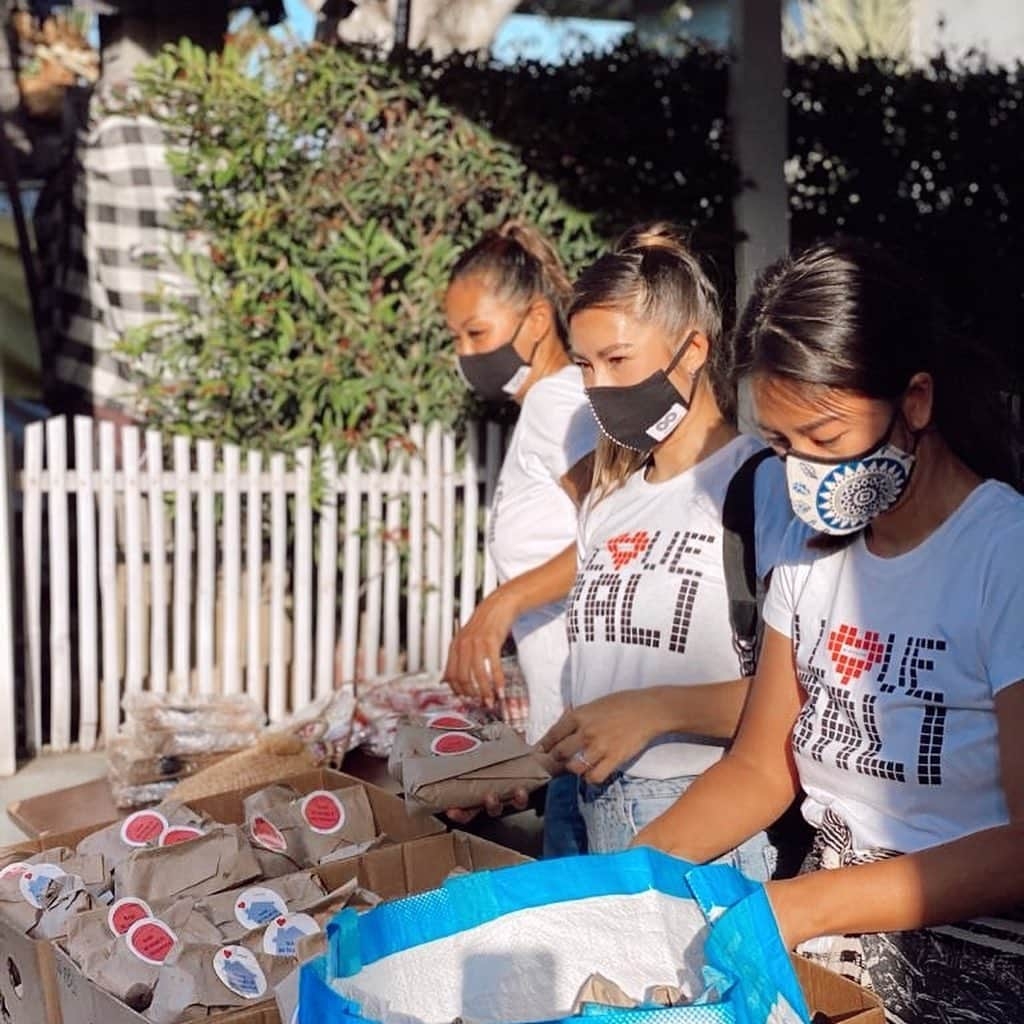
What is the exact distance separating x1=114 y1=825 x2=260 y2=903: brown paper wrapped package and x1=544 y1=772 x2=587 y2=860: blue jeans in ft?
2.42

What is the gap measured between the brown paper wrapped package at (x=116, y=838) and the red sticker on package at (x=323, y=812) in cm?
20

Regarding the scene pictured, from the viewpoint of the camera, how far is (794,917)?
1.99 metres

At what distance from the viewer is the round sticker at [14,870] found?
8.87 feet

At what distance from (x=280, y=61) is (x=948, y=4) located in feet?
69.2

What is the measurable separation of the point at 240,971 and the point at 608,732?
707 mm

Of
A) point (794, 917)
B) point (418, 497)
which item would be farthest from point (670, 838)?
point (418, 497)

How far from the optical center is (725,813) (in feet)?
7.95

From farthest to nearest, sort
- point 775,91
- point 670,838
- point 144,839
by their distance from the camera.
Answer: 1. point 775,91
2. point 144,839
3. point 670,838

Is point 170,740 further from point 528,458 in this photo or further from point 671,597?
point 671,597

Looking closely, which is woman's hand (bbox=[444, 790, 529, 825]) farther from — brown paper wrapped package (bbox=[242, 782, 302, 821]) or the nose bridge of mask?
the nose bridge of mask

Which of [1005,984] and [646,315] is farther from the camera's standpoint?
[646,315]

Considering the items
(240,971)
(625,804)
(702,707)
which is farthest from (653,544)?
(240,971)

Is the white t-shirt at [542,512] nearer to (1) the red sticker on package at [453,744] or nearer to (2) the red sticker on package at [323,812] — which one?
(2) the red sticker on package at [323,812]

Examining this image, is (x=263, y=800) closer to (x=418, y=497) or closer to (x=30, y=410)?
(x=418, y=497)
